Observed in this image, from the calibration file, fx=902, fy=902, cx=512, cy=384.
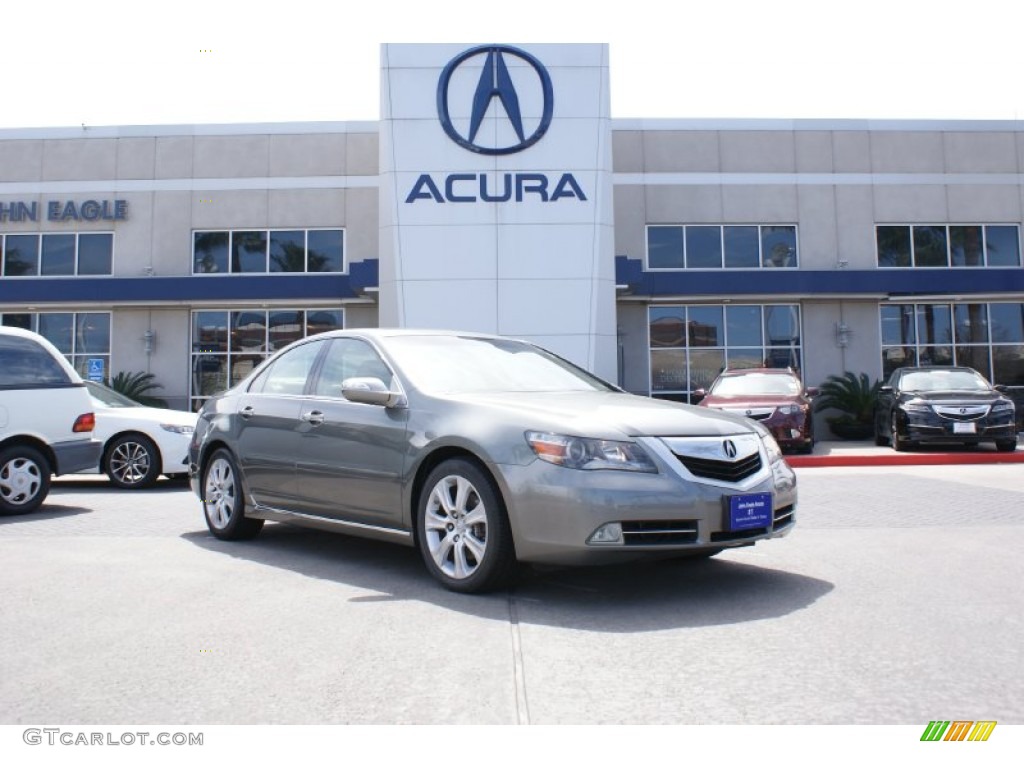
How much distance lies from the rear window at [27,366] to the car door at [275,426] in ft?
10.9

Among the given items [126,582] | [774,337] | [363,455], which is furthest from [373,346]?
[774,337]

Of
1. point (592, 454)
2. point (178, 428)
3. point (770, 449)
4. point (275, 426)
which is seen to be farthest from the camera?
point (178, 428)

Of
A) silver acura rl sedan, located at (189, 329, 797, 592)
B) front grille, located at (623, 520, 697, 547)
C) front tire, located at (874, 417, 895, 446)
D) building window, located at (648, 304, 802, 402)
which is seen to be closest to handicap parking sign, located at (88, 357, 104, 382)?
building window, located at (648, 304, 802, 402)

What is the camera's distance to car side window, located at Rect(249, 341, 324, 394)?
648 cm

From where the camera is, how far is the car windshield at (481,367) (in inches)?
222

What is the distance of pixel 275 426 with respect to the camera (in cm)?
639

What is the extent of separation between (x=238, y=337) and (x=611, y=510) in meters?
20.2

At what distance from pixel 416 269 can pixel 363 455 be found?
583 inches

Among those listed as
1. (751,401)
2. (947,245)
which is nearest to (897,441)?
(751,401)

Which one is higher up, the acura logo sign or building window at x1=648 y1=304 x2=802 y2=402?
the acura logo sign

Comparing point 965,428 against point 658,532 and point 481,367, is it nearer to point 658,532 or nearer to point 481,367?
point 481,367

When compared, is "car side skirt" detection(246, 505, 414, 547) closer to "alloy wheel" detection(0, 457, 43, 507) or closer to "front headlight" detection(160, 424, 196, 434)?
"alloy wheel" detection(0, 457, 43, 507)

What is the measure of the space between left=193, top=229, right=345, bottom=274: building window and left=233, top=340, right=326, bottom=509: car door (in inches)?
679

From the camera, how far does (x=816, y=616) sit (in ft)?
→ 14.7
